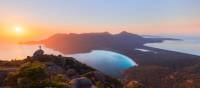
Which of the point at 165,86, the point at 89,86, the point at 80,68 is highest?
the point at 89,86

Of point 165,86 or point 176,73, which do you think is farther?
point 176,73

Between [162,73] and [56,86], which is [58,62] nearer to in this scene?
[56,86]

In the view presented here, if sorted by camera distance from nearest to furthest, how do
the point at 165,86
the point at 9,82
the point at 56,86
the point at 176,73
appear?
the point at 56,86, the point at 9,82, the point at 165,86, the point at 176,73

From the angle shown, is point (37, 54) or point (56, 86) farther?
point (37, 54)

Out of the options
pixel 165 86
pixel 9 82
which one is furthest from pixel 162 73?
pixel 9 82

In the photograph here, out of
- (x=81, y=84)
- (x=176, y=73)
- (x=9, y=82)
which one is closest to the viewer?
(x=81, y=84)

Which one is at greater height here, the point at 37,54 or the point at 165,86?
the point at 37,54

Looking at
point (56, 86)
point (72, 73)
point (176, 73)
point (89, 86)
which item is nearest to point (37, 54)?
point (72, 73)

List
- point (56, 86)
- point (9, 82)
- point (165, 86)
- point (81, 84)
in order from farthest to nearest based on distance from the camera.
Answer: point (165, 86) < point (9, 82) < point (56, 86) < point (81, 84)

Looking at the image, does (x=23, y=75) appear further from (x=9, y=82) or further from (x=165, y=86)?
(x=165, y=86)
